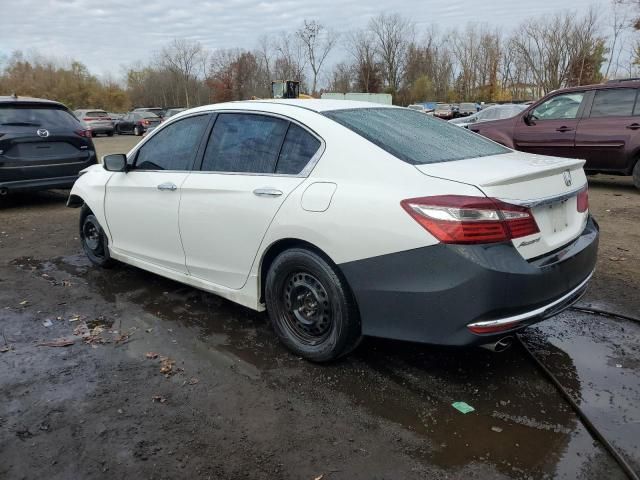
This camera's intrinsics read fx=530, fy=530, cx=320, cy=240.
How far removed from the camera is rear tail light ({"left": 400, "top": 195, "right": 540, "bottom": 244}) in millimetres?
2598

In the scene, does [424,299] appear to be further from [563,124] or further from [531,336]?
[563,124]

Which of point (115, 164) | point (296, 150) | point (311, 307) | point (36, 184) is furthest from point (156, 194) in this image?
point (36, 184)

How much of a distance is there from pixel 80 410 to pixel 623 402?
297cm

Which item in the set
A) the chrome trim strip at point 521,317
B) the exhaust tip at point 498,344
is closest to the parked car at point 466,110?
the chrome trim strip at point 521,317

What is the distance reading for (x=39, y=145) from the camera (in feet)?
26.5

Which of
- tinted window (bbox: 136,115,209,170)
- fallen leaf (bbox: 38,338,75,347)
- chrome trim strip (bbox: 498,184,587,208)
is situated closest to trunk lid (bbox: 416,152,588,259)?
chrome trim strip (bbox: 498,184,587,208)

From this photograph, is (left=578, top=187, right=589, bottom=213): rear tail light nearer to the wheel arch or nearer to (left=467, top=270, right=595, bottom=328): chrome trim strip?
(left=467, top=270, right=595, bottom=328): chrome trim strip

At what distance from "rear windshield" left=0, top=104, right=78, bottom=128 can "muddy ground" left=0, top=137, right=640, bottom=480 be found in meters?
4.43

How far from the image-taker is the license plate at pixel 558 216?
2.94 meters

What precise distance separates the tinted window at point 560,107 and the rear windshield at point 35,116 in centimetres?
805

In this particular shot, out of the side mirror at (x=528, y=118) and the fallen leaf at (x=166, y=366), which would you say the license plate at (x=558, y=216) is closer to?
the fallen leaf at (x=166, y=366)

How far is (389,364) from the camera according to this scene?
3.36 meters

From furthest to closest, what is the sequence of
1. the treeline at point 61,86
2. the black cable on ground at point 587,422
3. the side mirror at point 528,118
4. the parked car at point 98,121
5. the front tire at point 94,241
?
the treeline at point 61,86
the parked car at point 98,121
the side mirror at point 528,118
the front tire at point 94,241
the black cable on ground at point 587,422

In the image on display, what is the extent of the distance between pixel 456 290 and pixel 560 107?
26.3 ft
